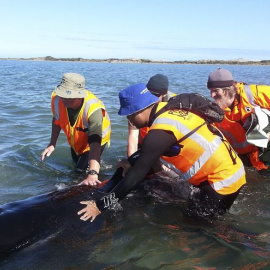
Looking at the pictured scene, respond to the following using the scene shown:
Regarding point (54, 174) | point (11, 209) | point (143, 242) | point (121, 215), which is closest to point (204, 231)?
point (143, 242)

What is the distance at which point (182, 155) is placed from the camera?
3.97 metres

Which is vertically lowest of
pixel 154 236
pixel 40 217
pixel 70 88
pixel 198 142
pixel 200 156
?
pixel 154 236

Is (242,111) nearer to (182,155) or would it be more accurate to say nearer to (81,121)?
(182,155)

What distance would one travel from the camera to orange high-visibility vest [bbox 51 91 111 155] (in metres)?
5.73

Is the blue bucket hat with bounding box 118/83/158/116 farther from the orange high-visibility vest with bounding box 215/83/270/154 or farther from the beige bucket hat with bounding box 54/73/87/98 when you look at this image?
the orange high-visibility vest with bounding box 215/83/270/154

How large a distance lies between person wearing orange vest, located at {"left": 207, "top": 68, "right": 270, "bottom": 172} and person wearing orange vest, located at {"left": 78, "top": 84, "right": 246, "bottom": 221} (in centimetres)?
142

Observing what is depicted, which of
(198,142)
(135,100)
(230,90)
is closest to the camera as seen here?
(135,100)

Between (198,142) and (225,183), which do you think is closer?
(198,142)

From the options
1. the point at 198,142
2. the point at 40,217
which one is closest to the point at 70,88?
the point at 40,217

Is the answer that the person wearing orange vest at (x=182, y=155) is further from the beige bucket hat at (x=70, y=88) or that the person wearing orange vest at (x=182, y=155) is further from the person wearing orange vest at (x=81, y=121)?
the beige bucket hat at (x=70, y=88)

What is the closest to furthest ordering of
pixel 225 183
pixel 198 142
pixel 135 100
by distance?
1. pixel 135 100
2. pixel 198 142
3. pixel 225 183

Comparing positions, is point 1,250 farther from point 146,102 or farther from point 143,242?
point 146,102

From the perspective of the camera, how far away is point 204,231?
14.4 ft

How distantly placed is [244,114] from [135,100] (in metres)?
2.79
